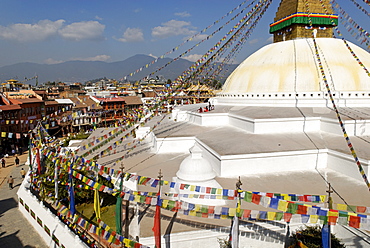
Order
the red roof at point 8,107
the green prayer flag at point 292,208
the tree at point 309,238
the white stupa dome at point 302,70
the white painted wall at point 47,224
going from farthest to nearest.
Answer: the red roof at point 8,107 < the white stupa dome at point 302,70 < the white painted wall at point 47,224 < the tree at point 309,238 < the green prayer flag at point 292,208

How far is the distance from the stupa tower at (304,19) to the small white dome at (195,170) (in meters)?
10.1

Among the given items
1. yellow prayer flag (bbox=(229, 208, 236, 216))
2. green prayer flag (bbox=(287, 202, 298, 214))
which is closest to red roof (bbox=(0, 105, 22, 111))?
yellow prayer flag (bbox=(229, 208, 236, 216))

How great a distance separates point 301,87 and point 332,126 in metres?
2.81

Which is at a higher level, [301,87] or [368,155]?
[301,87]

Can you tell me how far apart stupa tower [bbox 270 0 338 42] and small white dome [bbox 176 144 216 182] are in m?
10.1

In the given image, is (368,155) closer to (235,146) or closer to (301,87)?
(235,146)

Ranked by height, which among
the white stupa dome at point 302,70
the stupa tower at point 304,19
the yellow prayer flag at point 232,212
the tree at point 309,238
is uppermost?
the stupa tower at point 304,19

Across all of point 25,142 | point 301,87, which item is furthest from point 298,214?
point 25,142

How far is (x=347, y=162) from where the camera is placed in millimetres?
7391

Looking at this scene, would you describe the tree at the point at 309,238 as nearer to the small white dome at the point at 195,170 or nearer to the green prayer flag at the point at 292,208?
the green prayer flag at the point at 292,208

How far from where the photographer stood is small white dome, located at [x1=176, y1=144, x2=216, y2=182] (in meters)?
6.17

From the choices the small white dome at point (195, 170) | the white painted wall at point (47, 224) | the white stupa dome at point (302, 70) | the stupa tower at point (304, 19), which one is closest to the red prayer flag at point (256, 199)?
the small white dome at point (195, 170)

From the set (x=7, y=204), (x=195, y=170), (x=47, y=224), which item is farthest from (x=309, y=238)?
(x=7, y=204)

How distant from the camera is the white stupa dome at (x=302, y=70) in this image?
11516 mm
